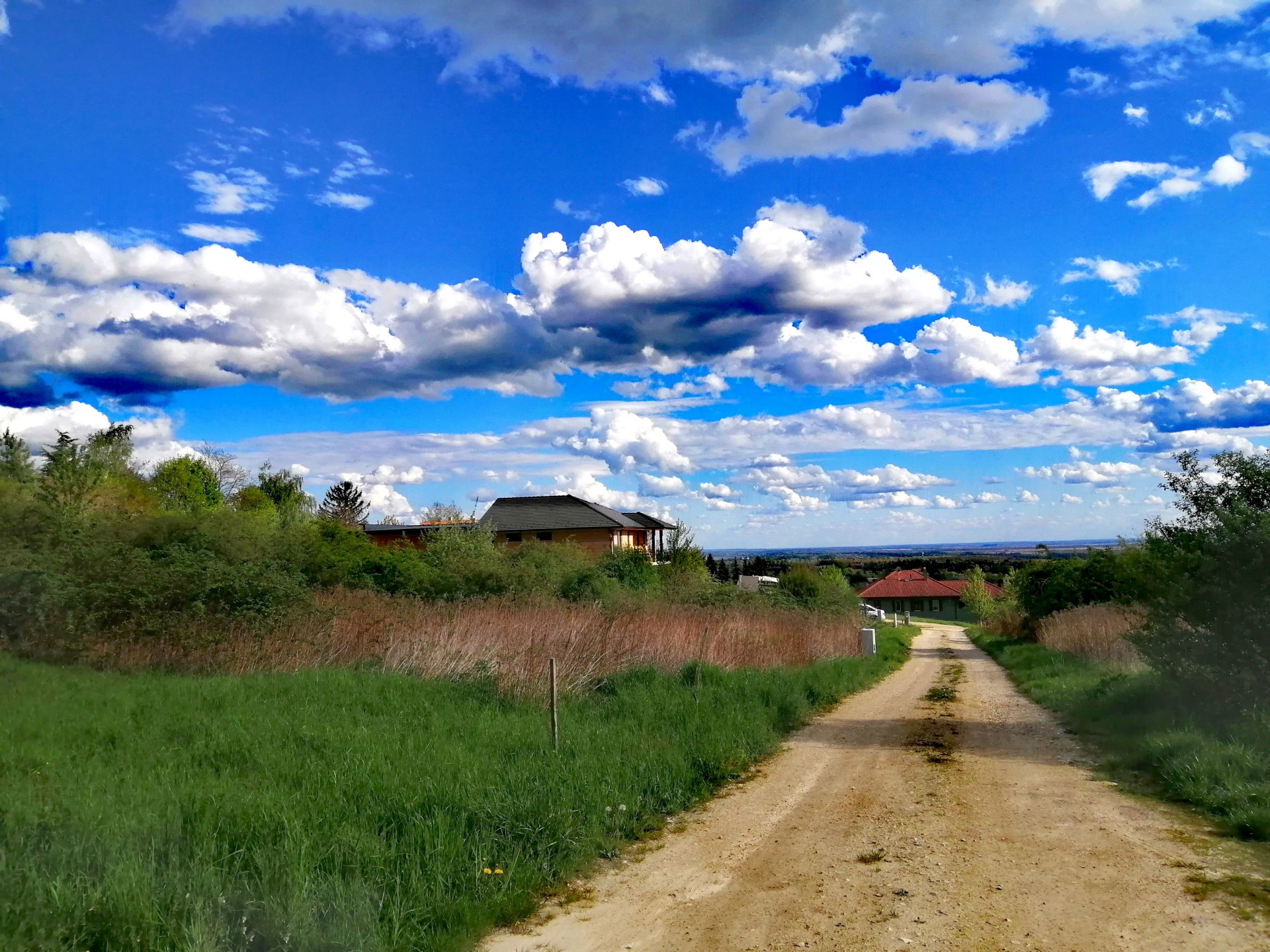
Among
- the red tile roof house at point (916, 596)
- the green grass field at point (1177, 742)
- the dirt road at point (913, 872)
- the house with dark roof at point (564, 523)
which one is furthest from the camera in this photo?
the red tile roof house at point (916, 596)

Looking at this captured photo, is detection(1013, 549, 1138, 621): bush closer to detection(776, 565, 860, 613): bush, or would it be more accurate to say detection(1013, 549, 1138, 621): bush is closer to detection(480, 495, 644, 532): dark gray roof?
detection(776, 565, 860, 613): bush

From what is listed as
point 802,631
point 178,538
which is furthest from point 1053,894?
point 178,538

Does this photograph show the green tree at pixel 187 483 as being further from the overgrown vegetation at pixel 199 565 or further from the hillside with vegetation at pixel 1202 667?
the hillside with vegetation at pixel 1202 667

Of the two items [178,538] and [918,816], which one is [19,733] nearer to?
[918,816]

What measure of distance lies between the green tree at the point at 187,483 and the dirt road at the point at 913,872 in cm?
4266

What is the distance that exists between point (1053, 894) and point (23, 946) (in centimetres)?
636

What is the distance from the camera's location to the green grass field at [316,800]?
5242mm

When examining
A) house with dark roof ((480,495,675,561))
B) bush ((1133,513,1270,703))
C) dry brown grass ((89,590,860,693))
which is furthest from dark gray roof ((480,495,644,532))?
bush ((1133,513,1270,703))

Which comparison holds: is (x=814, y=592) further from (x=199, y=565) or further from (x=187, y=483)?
(x=187, y=483)

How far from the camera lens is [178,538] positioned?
919 inches

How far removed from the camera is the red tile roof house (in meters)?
103

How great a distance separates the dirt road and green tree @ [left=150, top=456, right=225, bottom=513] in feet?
140

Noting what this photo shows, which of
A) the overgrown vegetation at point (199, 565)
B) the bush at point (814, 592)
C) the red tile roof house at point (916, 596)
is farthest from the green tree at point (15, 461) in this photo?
the red tile roof house at point (916, 596)

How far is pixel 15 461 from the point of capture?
31.4 m
